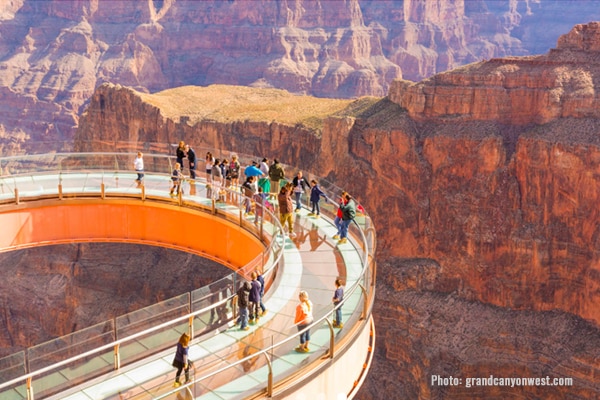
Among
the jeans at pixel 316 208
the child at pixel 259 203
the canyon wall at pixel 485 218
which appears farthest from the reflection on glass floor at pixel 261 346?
the canyon wall at pixel 485 218

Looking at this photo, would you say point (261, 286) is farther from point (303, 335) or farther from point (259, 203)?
point (259, 203)

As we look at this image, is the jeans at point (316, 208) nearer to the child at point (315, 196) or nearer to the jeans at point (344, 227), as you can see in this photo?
the child at point (315, 196)

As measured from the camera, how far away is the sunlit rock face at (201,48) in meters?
152

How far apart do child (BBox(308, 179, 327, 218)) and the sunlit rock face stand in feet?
405

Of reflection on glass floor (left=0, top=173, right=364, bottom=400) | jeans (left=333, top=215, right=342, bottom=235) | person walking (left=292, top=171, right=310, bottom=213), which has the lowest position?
reflection on glass floor (left=0, top=173, right=364, bottom=400)

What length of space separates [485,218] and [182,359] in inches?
1878

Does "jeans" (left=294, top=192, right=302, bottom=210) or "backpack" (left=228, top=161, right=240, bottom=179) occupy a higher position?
"backpack" (left=228, top=161, right=240, bottom=179)

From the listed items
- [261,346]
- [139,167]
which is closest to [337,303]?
[261,346]

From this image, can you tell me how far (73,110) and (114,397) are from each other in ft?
457

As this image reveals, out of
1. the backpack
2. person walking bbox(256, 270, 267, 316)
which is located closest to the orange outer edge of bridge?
the backpack

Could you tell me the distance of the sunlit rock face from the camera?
500 ft

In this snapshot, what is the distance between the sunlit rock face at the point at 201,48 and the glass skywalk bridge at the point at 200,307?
386 ft

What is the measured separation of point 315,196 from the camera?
28828 millimetres

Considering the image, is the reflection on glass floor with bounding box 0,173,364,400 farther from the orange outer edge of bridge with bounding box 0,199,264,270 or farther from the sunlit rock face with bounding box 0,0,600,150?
the sunlit rock face with bounding box 0,0,600,150
